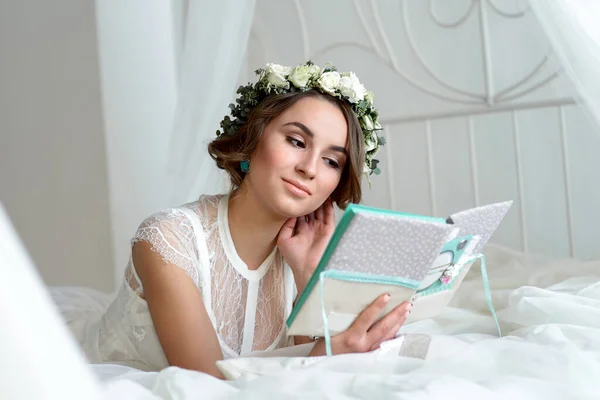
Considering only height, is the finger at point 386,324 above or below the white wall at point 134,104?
below

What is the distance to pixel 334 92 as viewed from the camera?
1.64 m

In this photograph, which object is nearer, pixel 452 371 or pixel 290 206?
pixel 452 371

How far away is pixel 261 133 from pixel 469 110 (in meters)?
1.25

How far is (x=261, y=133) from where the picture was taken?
5.25ft

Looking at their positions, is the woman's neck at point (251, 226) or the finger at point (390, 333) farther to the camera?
the woman's neck at point (251, 226)

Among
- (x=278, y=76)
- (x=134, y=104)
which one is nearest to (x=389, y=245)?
(x=278, y=76)

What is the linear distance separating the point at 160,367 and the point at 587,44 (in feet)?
3.61

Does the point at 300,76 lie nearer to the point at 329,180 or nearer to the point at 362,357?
the point at 329,180

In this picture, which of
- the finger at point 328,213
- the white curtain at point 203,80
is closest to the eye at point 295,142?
the finger at point 328,213

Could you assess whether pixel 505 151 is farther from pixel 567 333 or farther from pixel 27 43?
pixel 27 43

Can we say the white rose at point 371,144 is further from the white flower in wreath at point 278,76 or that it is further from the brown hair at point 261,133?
the white flower in wreath at point 278,76

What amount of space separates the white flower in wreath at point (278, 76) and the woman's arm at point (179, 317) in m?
0.45

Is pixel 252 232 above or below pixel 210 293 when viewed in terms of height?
above

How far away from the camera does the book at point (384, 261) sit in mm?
1120
